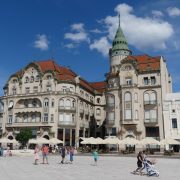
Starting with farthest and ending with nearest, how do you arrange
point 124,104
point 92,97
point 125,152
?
point 92,97
point 124,104
point 125,152

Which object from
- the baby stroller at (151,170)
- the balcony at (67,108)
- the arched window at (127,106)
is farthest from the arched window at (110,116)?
the baby stroller at (151,170)

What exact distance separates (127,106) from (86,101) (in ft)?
51.8

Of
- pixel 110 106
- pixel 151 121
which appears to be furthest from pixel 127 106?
pixel 151 121

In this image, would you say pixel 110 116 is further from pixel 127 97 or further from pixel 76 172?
pixel 76 172

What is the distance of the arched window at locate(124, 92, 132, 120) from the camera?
61.9 meters

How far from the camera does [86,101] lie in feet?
249

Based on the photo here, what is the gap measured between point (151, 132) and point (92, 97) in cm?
2474

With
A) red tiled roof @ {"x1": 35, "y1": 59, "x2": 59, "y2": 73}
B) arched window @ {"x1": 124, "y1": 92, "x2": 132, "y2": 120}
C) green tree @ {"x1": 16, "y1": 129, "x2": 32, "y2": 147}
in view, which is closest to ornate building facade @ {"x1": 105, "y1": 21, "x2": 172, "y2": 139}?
arched window @ {"x1": 124, "y1": 92, "x2": 132, "y2": 120}

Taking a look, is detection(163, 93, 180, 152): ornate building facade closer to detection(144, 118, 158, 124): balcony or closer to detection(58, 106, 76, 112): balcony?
detection(144, 118, 158, 124): balcony

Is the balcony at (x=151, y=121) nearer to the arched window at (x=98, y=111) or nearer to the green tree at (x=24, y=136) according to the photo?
the arched window at (x=98, y=111)

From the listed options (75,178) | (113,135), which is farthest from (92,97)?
(75,178)

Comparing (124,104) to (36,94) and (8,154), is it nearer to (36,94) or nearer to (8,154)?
(36,94)

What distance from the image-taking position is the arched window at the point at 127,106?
61.9 meters

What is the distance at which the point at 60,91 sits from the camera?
69.1m
